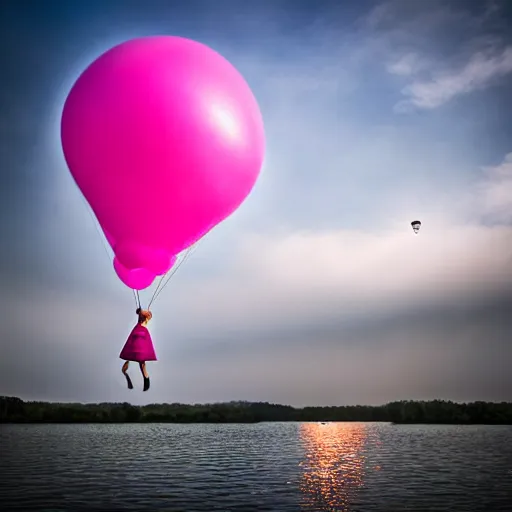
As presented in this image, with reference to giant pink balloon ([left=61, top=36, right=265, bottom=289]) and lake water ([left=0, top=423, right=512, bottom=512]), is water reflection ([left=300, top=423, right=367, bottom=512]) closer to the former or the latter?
lake water ([left=0, top=423, right=512, bottom=512])

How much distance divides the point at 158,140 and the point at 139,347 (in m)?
3.42

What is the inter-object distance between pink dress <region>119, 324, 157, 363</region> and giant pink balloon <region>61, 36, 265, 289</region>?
3.75 feet

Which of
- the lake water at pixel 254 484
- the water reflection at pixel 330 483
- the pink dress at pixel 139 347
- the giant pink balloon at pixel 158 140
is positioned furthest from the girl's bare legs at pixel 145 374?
the water reflection at pixel 330 483

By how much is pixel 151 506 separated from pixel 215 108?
1635 centimetres

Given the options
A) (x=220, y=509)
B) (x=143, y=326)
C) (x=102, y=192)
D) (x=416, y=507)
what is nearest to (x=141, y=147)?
Answer: (x=102, y=192)

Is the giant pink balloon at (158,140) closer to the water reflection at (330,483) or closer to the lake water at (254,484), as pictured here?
the lake water at (254,484)

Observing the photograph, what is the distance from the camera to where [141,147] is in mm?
9633

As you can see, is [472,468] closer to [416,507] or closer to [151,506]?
[416,507]

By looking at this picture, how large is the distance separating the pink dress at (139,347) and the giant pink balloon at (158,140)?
114 cm

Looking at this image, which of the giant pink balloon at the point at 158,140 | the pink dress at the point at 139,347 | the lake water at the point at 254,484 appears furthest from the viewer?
the lake water at the point at 254,484

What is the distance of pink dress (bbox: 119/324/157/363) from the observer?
10680 millimetres

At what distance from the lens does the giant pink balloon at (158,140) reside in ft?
31.6

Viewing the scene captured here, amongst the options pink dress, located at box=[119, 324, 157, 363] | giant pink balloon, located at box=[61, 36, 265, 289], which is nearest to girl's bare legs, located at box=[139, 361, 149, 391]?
pink dress, located at box=[119, 324, 157, 363]

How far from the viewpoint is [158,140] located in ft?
31.5
